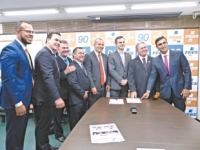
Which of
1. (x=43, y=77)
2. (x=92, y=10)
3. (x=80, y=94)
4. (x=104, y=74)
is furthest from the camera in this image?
(x=92, y=10)

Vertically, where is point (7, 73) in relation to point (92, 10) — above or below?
below

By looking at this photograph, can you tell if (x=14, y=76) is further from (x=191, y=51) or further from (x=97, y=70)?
(x=191, y=51)

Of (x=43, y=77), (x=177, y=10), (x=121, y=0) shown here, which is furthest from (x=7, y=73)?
(x=177, y=10)

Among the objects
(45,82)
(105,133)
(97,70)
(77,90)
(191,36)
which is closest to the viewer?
(105,133)

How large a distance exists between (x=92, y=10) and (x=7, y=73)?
7.76 ft

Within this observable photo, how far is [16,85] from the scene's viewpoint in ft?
5.99

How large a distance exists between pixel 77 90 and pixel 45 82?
0.71m

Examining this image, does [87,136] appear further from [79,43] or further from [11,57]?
[79,43]

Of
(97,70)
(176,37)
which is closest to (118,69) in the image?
(97,70)

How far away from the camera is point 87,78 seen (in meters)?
2.92

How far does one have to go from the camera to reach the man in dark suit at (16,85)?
70.3 inches

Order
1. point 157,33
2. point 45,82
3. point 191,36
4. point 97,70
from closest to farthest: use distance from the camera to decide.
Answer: point 45,82, point 97,70, point 191,36, point 157,33

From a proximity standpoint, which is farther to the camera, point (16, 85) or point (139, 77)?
point (139, 77)

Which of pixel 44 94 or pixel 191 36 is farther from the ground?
pixel 191 36
